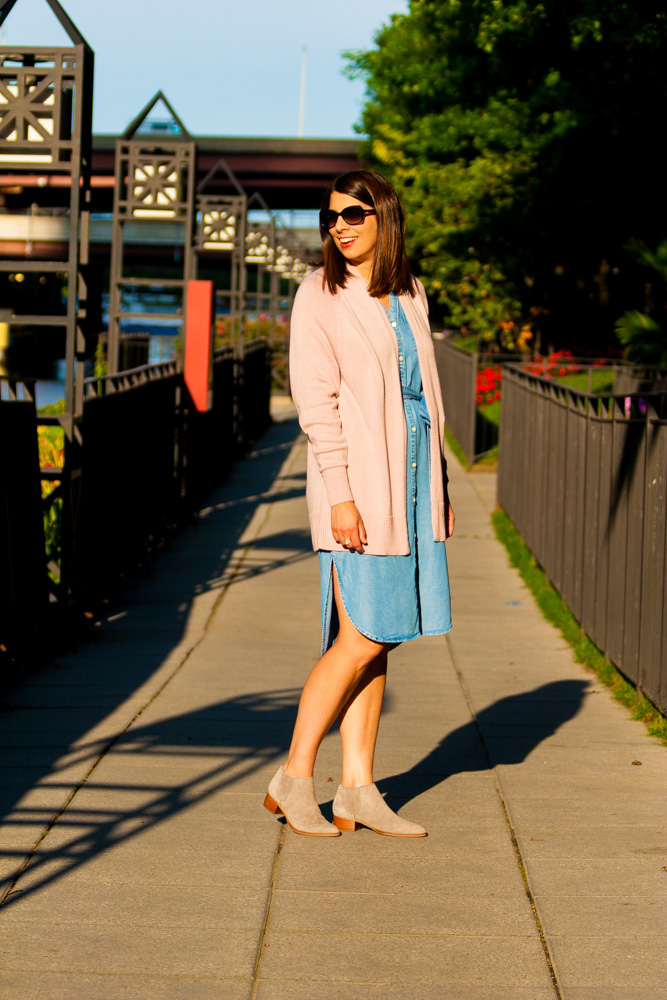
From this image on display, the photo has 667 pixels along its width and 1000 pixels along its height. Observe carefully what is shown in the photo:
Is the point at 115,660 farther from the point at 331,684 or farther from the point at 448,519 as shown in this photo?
the point at 448,519

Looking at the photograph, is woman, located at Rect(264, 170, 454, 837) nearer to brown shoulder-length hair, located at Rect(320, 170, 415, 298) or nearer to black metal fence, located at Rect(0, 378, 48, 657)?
brown shoulder-length hair, located at Rect(320, 170, 415, 298)

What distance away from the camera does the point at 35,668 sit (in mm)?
6586

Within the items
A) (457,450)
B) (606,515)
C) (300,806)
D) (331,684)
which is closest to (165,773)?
(300,806)

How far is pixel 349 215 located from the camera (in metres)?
3.95

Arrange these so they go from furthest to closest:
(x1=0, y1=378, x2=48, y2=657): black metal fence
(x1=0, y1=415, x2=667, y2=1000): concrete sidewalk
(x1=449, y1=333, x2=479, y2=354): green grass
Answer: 1. (x1=449, y1=333, x2=479, y2=354): green grass
2. (x1=0, y1=378, x2=48, y2=657): black metal fence
3. (x1=0, y1=415, x2=667, y2=1000): concrete sidewalk

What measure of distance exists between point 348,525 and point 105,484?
454 cm

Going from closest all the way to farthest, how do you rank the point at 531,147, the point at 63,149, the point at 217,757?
the point at 217,757 → the point at 63,149 → the point at 531,147

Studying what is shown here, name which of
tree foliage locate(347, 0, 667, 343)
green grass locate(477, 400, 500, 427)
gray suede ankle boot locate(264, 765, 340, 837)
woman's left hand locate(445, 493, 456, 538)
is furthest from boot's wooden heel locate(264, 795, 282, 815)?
green grass locate(477, 400, 500, 427)

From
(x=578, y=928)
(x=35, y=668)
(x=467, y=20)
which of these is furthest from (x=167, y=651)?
(x=467, y=20)

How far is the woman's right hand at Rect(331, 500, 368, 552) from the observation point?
3.84 m

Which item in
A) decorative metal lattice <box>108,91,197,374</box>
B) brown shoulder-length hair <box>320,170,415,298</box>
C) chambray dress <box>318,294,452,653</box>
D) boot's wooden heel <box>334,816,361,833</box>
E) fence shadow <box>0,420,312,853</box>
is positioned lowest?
fence shadow <box>0,420,312,853</box>

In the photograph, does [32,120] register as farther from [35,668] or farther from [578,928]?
[578,928]

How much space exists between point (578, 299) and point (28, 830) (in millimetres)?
27409

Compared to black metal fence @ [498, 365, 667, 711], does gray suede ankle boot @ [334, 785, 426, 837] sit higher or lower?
lower
